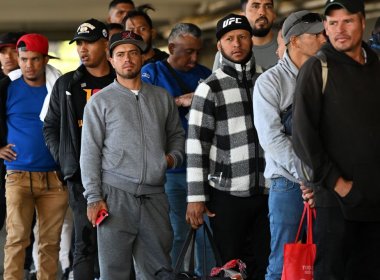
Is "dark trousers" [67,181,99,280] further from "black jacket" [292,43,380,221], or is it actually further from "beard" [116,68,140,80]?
"black jacket" [292,43,380,221]

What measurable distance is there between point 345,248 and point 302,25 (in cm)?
168

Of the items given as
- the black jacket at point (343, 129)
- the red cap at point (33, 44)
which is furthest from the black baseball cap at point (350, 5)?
the red cap at point (33, 44)

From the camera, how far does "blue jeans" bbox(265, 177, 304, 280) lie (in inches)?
264

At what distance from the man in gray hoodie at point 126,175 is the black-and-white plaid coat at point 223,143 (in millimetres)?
217

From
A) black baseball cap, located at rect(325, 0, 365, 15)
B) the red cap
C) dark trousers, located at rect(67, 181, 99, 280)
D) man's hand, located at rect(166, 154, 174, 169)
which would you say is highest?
black baseball cap, located at rect(325, 0, 365, 15)

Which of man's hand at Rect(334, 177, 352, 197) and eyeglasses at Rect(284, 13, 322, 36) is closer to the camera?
man's hand at Rect(334, 177, 352, 197)

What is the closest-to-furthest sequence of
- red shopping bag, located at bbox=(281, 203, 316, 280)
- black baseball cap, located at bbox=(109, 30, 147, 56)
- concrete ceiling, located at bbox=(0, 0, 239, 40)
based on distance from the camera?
red shopping bag, located at bbox=(281, 203, 316, 280)
black baseball cap, located at bbox=(109, 30, 147, 56)
concrete ceiling, located at bbox=(0, 0, 239, 40)

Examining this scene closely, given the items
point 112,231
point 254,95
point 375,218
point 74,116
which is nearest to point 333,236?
point 375,218

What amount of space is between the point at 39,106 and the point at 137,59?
1639mm

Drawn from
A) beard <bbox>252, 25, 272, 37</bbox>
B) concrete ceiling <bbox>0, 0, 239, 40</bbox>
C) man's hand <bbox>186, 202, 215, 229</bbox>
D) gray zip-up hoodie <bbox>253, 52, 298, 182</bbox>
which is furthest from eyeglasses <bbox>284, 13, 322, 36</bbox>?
concrete ceiling <bbox>0, 0, 239, 40</bbox>

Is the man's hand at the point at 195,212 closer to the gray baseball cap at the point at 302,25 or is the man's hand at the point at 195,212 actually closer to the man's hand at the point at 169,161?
the man's hand at the point at 169,161

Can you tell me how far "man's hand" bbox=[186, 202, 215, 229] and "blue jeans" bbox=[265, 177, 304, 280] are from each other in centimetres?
61

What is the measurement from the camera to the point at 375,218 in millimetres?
5855

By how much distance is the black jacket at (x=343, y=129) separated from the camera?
229 inches
